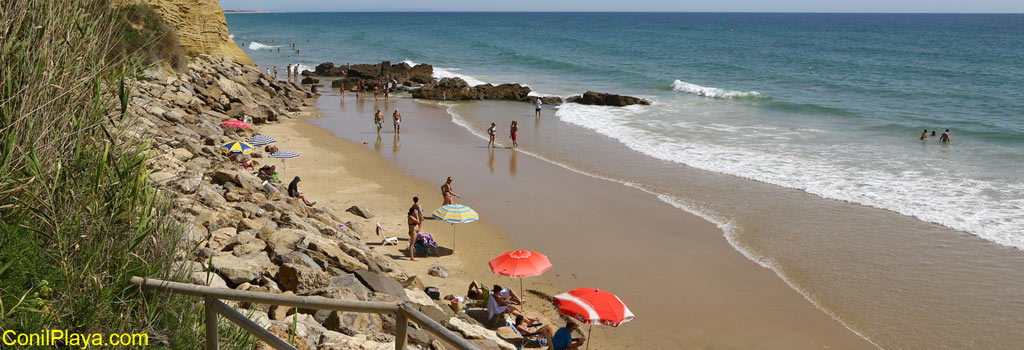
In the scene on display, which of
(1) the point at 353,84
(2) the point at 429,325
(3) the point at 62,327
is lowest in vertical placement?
(1) the point at 353,84

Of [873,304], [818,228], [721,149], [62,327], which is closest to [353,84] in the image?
[721,149]

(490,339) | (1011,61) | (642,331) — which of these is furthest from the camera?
(1011,61)

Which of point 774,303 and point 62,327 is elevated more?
point 62,327

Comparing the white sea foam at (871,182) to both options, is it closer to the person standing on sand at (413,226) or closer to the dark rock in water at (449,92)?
the person standing on sand at (413,226)

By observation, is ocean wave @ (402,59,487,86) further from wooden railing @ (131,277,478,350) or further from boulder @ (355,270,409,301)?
wooden railing @ (131,277,478,350)

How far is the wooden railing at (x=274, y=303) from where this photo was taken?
3814 millimetres

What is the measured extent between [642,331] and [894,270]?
5586 mm

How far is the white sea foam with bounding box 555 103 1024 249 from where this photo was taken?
16.3m

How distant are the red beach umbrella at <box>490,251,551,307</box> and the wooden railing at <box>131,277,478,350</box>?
696 centimetres

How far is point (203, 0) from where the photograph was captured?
31.7 metres

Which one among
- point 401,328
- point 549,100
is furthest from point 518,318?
point 549,100

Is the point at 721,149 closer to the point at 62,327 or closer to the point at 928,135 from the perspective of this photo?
the point at 928,135

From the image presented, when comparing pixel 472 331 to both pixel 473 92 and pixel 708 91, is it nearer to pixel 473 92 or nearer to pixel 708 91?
pixel 473 92

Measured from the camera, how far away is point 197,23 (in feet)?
104
